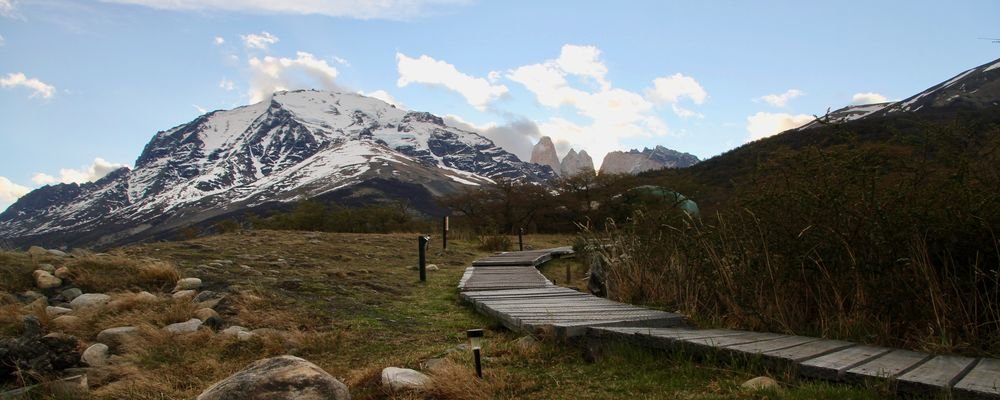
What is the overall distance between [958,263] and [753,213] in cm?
141

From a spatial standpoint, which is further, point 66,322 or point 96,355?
point 66,322

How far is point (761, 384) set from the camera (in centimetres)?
299

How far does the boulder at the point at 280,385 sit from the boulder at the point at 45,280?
19.1 feet

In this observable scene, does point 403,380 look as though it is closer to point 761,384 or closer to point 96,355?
point 761,384

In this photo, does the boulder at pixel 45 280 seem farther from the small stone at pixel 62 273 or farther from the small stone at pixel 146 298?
the small stone at pixel 146 298

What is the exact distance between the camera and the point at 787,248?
4566 mm

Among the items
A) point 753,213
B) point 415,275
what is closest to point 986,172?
point 753,213

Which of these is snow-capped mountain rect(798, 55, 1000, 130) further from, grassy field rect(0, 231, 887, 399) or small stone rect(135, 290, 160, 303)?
small stone rect(135, 290, 160, 303)

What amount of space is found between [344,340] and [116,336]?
1924 mm

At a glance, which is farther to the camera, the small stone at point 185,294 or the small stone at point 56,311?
the small stone at point 185,294

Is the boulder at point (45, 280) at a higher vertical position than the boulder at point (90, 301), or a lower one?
higher

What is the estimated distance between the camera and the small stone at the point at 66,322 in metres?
5.57

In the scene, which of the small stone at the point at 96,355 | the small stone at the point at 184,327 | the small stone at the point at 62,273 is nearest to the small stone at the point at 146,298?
the small stone at the point at 184,327

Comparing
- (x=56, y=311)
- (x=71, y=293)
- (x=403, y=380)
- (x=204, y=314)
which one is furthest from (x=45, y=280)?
(x=403, y=380)
